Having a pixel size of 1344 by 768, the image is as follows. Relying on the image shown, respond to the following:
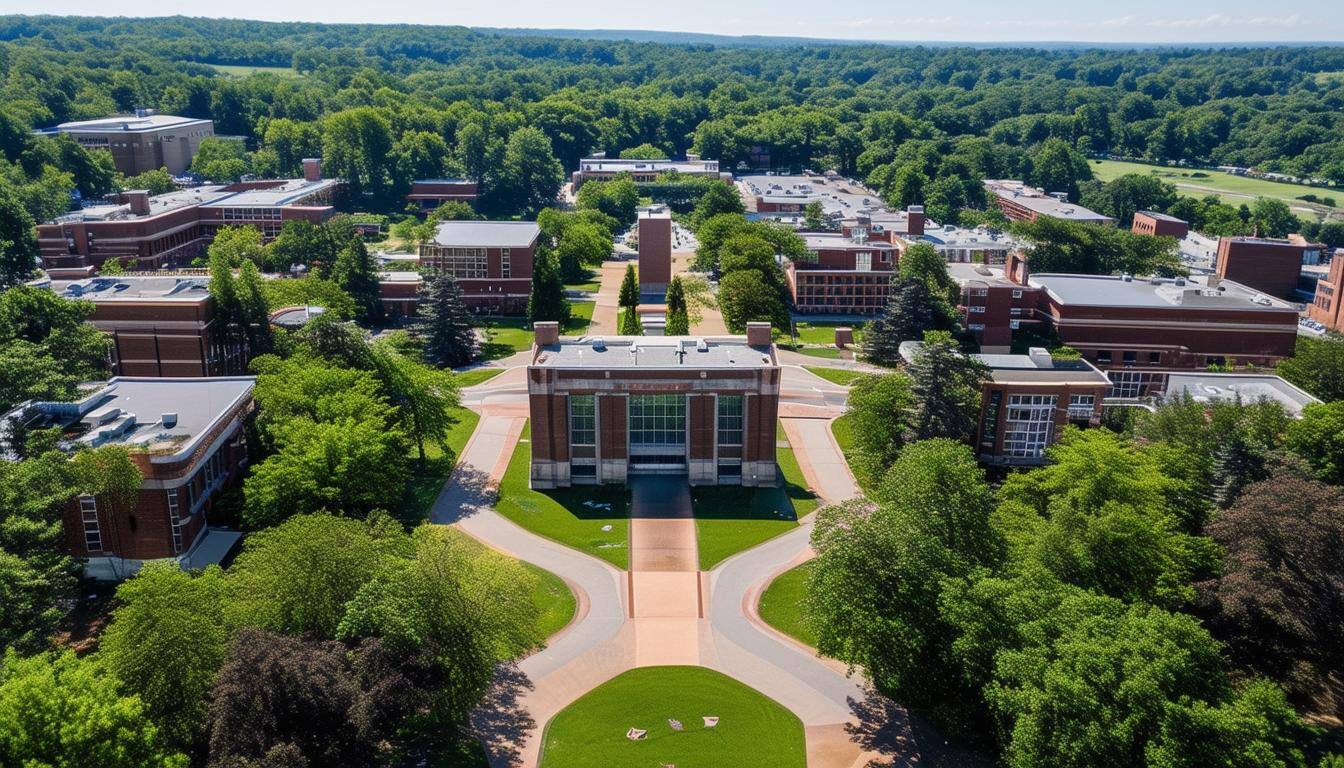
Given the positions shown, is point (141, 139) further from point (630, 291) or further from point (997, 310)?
point (997, 310)

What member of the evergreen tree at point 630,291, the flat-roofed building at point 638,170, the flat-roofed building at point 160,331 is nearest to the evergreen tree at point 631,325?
the evergreen tree at point 630,291

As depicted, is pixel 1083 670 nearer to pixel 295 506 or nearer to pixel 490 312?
pixel 295 506

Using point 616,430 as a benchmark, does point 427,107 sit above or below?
above

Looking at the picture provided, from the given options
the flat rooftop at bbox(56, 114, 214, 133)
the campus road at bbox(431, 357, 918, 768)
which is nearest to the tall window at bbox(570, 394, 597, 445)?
the campus road at bbox(431, 357, 918, 768)

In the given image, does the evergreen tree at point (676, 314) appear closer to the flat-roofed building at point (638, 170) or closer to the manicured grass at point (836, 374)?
the manicured grass at point (836, 374)

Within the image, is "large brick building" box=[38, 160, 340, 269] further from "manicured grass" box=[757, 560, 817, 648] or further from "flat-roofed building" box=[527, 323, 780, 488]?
"manicured grass" box=[757, 560, 817, 648]

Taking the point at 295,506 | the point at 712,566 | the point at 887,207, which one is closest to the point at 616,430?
the point at 712,566
